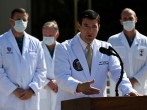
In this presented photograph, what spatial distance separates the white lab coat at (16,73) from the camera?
770cm

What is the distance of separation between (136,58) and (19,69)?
5.85 feet

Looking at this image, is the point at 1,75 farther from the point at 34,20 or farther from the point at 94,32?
the point at 34,20

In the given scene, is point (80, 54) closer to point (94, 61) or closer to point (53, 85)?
point (94, 61)

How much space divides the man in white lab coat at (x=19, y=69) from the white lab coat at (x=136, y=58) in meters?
1.28

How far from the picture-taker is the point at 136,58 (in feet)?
28.0

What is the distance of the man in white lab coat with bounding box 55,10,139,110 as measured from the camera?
20.5 ft

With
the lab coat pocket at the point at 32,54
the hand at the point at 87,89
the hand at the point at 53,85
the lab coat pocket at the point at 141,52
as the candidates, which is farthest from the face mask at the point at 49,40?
the hand at the point at 87,89

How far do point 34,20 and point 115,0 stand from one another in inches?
75.4

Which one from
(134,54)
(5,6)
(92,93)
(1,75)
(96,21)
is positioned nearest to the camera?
(92,93)

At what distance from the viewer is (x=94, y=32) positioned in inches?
251


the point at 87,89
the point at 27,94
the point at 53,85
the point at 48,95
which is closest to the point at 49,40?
the point at 53,85

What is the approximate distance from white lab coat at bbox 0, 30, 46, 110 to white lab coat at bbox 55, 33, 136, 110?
1.28 meters

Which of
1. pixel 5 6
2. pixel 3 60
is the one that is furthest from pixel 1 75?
pixel 5 6

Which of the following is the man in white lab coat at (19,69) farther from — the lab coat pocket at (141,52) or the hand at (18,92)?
the lab coat pocket at (141,52)
